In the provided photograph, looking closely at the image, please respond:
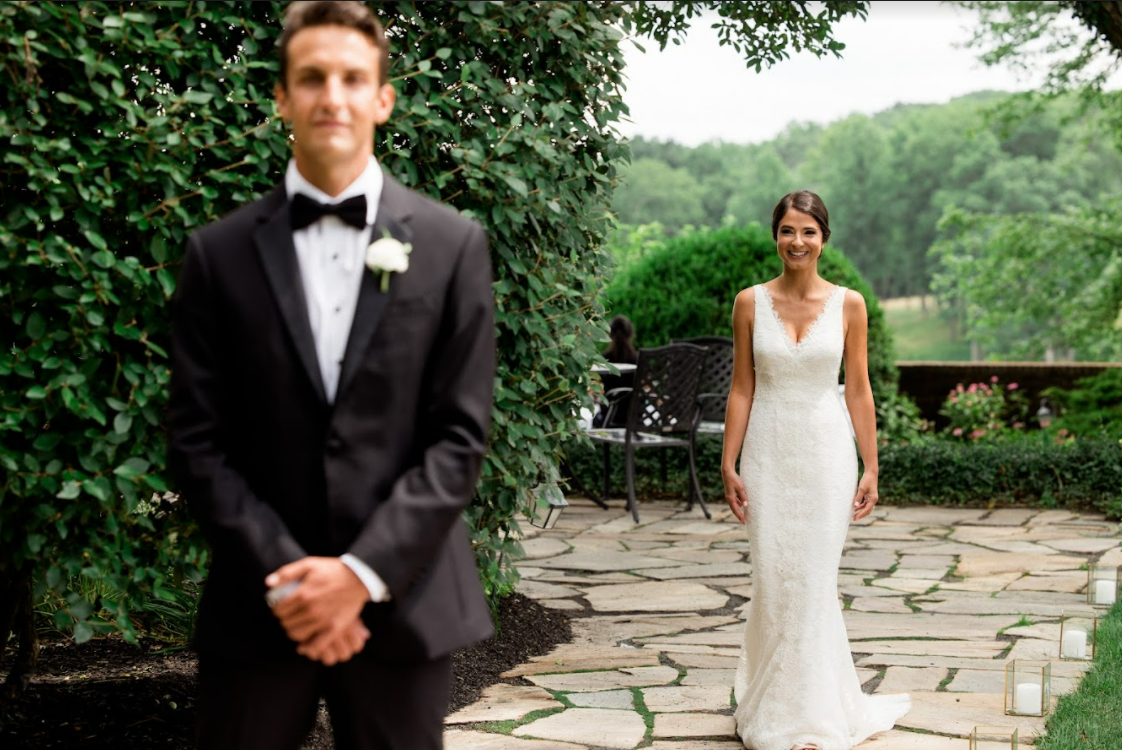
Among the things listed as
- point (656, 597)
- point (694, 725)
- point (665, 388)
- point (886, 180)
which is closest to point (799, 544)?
point (694, 725)

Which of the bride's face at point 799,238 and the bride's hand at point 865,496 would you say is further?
the bride's hand at point 865,496

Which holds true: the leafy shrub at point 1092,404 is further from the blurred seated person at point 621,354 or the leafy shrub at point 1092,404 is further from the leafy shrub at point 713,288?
→ the blurred seated person at point 621,354

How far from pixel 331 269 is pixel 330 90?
1.01 ft

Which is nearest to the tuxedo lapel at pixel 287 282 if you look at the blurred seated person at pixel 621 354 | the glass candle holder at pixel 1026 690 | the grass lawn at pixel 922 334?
the glass candle holder at pixel 1026 690

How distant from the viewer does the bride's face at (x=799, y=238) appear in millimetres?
4539

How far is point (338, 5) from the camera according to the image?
84.3 inches

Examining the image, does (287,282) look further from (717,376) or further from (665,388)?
(717,376)

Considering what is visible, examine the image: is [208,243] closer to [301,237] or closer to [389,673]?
[301,237]

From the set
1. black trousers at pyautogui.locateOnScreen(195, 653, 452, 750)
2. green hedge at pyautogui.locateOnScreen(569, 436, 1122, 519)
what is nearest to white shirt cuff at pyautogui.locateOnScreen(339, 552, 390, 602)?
black trousers at pyautogui.locateOnScreen(195, 653, 452, 750)

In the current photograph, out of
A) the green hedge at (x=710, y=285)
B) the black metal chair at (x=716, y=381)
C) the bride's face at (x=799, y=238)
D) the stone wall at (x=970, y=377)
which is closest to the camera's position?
the bride's face at (x=799, y=238)

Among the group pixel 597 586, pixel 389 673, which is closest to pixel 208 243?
pixel 389 673

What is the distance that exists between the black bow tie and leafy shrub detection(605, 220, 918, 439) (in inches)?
385

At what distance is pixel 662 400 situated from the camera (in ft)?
32.2

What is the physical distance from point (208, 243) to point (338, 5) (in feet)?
1.54
